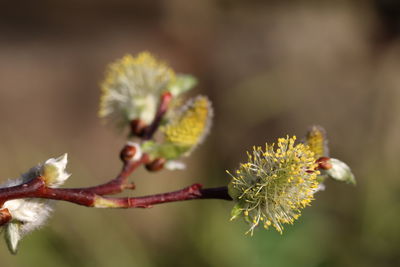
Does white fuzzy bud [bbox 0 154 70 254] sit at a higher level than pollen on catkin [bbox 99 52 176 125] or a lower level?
lower

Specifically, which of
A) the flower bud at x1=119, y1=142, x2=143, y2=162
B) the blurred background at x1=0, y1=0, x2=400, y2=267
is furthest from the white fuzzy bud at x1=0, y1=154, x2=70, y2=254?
the blurred background at x1=0, y1=0, x2=400, y2=267

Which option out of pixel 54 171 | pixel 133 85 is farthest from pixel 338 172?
pixel 133 85

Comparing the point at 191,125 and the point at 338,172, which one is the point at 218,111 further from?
the point at 338,172

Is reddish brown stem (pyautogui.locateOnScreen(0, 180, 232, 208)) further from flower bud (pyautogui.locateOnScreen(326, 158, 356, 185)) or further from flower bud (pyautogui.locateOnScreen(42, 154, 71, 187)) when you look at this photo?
flower bud (pyautogui.locateOnScreen(326, 158, 356, 185))

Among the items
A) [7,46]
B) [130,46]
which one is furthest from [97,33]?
[7,46]

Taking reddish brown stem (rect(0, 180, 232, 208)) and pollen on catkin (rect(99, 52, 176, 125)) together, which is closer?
reddish brown stem (rect(0, 180, 232, 208))

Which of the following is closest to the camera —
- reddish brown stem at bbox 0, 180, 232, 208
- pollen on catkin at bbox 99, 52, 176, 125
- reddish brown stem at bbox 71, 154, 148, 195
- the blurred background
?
reddish brown stem at bbox 0, 180, 232, 208

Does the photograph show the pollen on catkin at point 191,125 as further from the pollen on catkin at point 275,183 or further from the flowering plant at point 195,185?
the pollen on catkin at point 275,183
